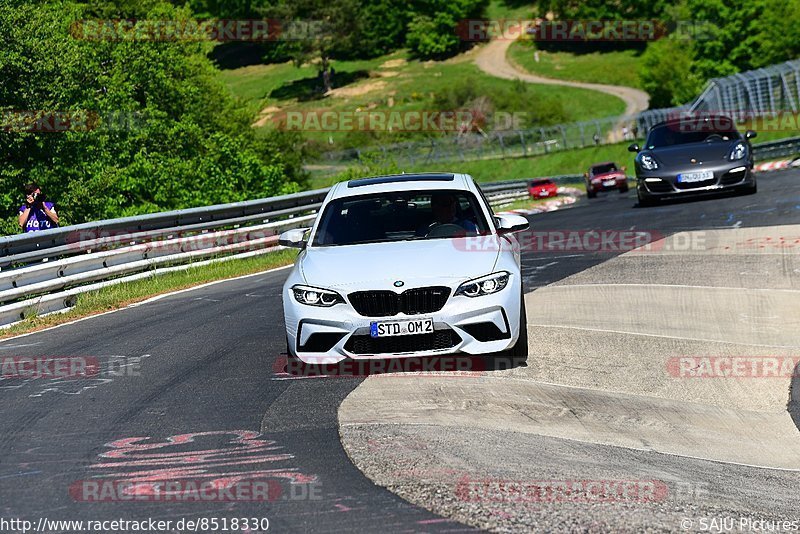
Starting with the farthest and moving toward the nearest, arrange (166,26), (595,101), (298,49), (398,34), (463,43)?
1. (398,34)
2. (463,43)
3. (298,49)
4. (595,101)
5. (166,26)

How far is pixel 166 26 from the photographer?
39125 mm

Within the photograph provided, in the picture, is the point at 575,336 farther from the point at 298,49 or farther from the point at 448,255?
the point at 298,49

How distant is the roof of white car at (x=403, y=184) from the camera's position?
32.0ft

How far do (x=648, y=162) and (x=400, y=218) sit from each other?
12678 mm

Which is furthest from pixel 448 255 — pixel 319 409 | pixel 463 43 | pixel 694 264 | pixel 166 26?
pixel 463 43

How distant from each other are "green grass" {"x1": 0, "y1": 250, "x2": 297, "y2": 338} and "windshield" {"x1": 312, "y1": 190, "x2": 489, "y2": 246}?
4.93m

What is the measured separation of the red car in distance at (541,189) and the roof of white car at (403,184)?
109ft

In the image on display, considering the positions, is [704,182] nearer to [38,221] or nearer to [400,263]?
[38,221]

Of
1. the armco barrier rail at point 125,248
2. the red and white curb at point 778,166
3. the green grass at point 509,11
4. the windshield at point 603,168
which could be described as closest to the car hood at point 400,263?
the armco barrier rail at point 125,248

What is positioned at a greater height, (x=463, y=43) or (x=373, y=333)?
(x=373, y=333)

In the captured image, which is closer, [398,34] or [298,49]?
[298,49]

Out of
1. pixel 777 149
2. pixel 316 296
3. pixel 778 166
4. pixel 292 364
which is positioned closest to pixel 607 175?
pixel 777 149

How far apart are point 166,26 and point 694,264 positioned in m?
28.4

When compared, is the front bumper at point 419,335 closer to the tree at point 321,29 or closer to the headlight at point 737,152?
the headlight at point 737,152
